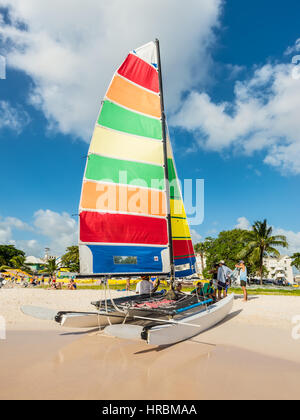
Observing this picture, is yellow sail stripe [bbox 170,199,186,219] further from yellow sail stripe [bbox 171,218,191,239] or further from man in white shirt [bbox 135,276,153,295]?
man in white shirt [bbox 135,276,153,295]

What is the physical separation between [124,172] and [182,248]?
3796 mm

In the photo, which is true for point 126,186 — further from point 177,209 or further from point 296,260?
point 296,260

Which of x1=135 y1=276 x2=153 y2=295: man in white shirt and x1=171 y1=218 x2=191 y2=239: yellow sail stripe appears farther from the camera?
x1=171 y1=218 x2=191 y2=239: yellow sail stripe

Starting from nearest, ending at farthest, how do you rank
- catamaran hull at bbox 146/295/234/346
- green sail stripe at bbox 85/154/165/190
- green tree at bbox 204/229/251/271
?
catamaran hull at bbox 146/295/234/346 → green sail stripe at bbox 85/154/165/190 → green tree at bbox 204/229/251/271

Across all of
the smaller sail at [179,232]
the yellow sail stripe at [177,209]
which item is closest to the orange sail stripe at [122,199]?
the yellow sail stripe at [177,209]

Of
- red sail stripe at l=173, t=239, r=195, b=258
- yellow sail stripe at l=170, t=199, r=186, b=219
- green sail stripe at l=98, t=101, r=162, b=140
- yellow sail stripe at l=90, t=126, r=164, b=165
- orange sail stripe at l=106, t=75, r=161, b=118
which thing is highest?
orange sail stripe at l=106, t=75, r=161, b=118

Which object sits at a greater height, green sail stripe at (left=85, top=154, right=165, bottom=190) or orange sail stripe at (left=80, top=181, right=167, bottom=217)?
green sail stripe at (left=85, top=154, right=165, bottom=190)

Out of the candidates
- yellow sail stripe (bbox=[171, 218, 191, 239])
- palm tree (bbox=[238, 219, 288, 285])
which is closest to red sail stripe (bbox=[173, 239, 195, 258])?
yellow sail stripe (bbox=[171, 218, 191, 239])

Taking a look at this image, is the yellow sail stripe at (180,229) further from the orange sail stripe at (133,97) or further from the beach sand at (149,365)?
the orange sail stripe at (133,97)

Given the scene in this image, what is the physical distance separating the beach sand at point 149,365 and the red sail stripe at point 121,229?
123 inches

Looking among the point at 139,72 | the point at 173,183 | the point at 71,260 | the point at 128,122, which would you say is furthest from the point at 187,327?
the point at 71,260

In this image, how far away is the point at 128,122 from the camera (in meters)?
10.2

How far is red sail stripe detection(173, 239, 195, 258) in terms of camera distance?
417 inches

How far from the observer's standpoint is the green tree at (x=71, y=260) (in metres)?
59.1
